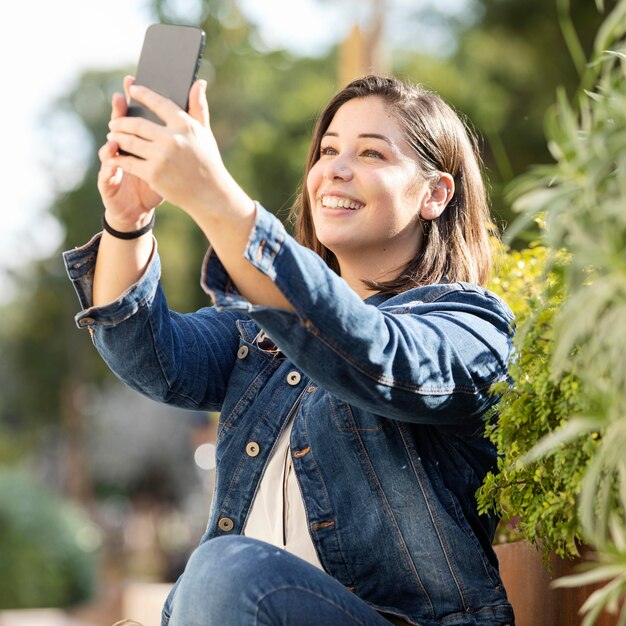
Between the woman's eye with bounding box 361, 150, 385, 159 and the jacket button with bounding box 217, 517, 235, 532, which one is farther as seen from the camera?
the woman's eye with bounding box 361, 150, 385, 159

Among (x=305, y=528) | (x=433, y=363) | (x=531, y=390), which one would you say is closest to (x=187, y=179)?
(x=433, y=363)

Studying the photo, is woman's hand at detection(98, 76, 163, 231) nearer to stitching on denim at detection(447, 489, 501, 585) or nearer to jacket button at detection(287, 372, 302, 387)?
jacket button at detection(287, 372, 302, 387)

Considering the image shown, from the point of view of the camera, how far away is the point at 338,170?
238 cm

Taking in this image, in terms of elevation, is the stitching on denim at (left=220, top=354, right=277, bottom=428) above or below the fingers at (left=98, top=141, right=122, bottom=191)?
below

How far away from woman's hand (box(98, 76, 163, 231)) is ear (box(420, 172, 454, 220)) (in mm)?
733

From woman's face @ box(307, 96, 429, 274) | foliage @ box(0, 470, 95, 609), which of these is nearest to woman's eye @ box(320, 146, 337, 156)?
woman's face @ box(307, 96, 429, 274)

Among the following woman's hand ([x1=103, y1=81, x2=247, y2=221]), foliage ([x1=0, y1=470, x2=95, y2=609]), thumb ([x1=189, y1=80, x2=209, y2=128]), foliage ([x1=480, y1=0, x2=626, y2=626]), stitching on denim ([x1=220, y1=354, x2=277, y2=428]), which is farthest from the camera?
foliage ([x1=0, y1=470, x2=95, y2=609])

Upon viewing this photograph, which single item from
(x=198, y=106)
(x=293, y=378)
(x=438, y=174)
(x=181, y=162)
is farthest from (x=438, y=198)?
(x=181, y=162)

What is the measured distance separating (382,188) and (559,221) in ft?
3.60

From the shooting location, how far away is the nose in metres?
2.36

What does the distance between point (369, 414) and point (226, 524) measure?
41 cm

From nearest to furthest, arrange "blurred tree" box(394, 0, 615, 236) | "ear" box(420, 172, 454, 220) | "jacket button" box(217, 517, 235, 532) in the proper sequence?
"jacket button" box(217, 517, 235, 532), "ear" box(420, 172, 454, 220), "blurred tree" box(394, 0, 615, 236)

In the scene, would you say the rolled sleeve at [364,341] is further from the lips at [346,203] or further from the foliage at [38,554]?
the foliage at [38,554]

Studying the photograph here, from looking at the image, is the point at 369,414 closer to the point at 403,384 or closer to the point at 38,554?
the point at 403,384
